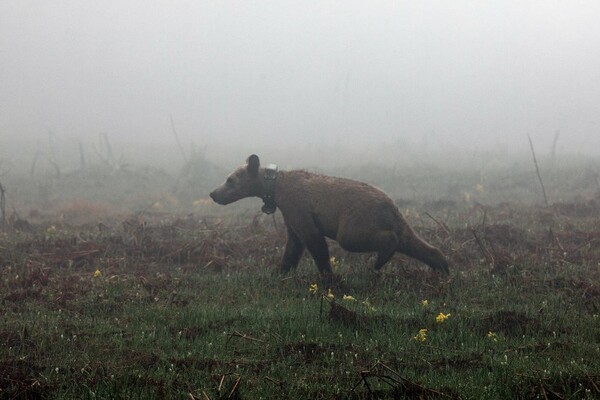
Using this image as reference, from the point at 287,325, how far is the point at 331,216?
9.08 ft

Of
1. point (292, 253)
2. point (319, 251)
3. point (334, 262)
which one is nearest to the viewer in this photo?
point (319, 251)

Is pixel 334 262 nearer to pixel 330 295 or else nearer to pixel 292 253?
pixel 292 253

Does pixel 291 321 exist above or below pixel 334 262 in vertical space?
above

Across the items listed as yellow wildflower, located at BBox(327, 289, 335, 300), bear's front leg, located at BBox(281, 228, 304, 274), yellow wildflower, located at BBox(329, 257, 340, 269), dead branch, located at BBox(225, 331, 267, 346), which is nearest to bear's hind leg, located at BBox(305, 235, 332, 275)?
bear's front leg, located at BBox(281, 228, 304, 274)

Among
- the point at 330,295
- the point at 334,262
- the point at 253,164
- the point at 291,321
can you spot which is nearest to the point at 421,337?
the point at 291,321

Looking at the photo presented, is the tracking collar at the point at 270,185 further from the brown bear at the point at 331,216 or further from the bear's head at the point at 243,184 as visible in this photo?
the bear's head at the point at 243,184

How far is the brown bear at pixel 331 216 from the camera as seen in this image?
9.63m

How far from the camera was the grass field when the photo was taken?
18.9 ft

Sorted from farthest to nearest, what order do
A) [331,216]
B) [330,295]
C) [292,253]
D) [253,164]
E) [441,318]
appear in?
[253,164] → [292,253] → [331,216] → [330,295] → [441,318]

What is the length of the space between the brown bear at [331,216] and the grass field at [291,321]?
402mm

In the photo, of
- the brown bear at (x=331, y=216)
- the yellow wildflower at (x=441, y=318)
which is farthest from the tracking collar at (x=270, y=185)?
the yellow wildflower at (x=441, y=318)

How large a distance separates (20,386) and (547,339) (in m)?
5.38

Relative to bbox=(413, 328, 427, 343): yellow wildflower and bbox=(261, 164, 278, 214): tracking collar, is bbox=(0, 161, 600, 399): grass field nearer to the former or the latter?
bbox=(413, 328, 427, 343): yellow wildflower

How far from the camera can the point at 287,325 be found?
759 centimetres
